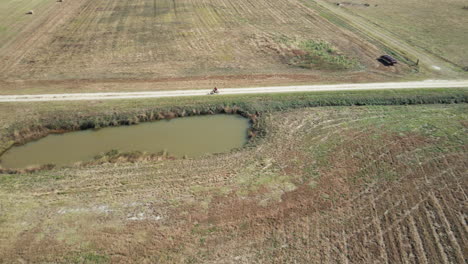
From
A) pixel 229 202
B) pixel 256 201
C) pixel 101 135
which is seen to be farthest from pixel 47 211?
pixel 256 201

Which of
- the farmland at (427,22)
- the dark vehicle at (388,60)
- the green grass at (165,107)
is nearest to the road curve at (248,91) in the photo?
the green grass at (165,107)

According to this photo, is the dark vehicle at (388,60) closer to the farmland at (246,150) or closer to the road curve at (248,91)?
the farmland at (246,150)

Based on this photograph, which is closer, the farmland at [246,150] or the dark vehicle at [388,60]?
the farmland at [246,150]

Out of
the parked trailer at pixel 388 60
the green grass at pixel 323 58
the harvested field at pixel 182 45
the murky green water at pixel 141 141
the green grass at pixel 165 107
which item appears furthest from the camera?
the green grass at pixel 323 58

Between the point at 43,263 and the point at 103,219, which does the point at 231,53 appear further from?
the point at 43,263

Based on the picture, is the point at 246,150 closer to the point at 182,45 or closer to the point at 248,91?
the point at 248,91

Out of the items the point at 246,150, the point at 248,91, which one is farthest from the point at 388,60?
the point at 246,150

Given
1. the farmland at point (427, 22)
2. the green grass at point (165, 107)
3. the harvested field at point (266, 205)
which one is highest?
the farmland at point (427, 22)
